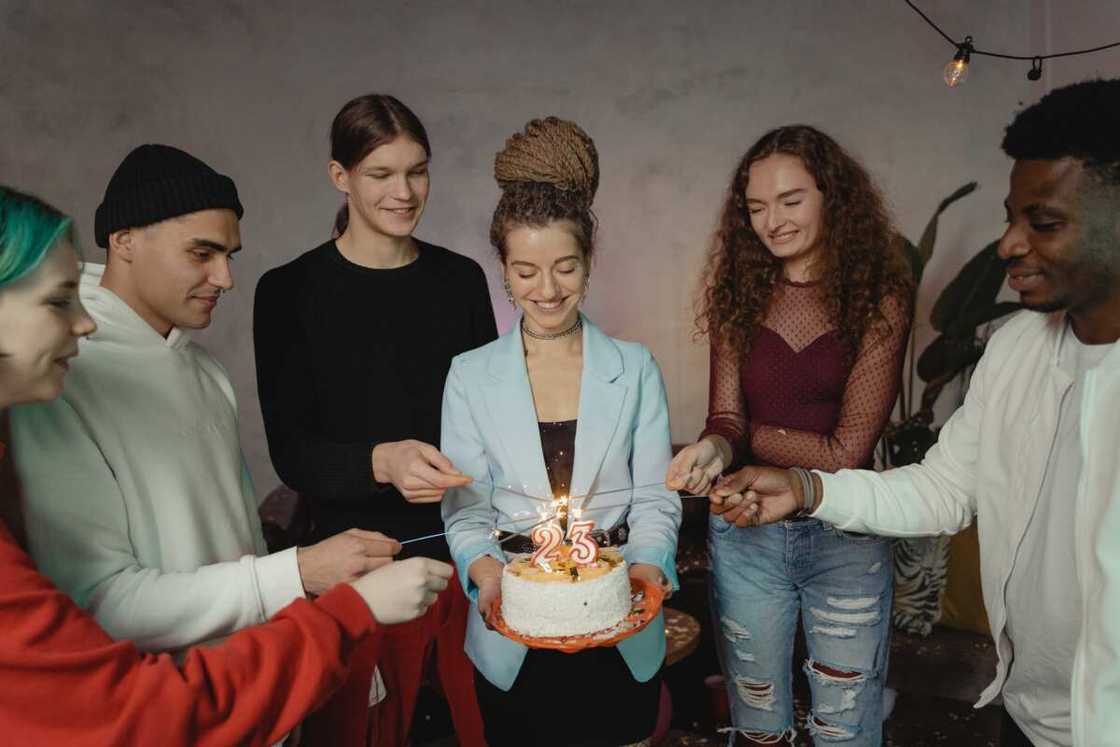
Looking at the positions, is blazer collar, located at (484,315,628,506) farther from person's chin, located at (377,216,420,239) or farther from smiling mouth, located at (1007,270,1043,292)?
smiling mouth, located at (1007,270,1043,292)

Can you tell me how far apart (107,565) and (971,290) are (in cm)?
434

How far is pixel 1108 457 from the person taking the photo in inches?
67.8

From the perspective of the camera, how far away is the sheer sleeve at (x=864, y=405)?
2725mm

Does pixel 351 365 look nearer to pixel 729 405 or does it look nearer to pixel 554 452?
pixel 554 452

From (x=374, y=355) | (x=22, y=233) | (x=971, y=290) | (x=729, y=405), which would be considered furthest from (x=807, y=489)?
(x=971, y=290)

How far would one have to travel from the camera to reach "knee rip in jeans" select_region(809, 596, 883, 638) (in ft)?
8.73

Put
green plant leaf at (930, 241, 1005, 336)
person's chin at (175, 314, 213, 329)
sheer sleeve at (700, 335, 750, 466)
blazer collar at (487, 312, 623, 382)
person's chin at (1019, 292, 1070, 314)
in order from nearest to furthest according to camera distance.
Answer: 1. person's chin at (1019, 292, 1070, 314)
2. person's chin at (175, 314, 213, 329)
3. blazer collar at (487, 312, 623, 382)
4. sheer sleeve at (700, 335, 750, 466)
5. green plant leaf at (930, 241, 1005, 336)

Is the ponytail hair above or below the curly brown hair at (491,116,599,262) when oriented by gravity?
above

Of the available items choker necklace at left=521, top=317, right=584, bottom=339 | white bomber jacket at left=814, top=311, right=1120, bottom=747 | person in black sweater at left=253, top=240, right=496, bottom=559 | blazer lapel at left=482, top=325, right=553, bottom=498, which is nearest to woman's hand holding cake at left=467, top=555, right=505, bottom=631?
blazer lapel at left=482, top=325, right=553, bottom=498

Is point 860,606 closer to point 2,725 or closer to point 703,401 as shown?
point 2,725

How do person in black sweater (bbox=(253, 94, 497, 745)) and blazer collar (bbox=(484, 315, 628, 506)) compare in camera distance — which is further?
person in black sweater (bbox=(253, 94, 497, 745))

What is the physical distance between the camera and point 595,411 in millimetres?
2523

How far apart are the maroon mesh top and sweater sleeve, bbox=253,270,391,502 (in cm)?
119

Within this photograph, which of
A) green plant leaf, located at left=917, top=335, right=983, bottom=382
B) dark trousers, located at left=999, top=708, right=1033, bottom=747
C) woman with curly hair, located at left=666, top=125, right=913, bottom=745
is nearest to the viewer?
dark trousers, located at left=999, top=708, right=1033, bottom=747
